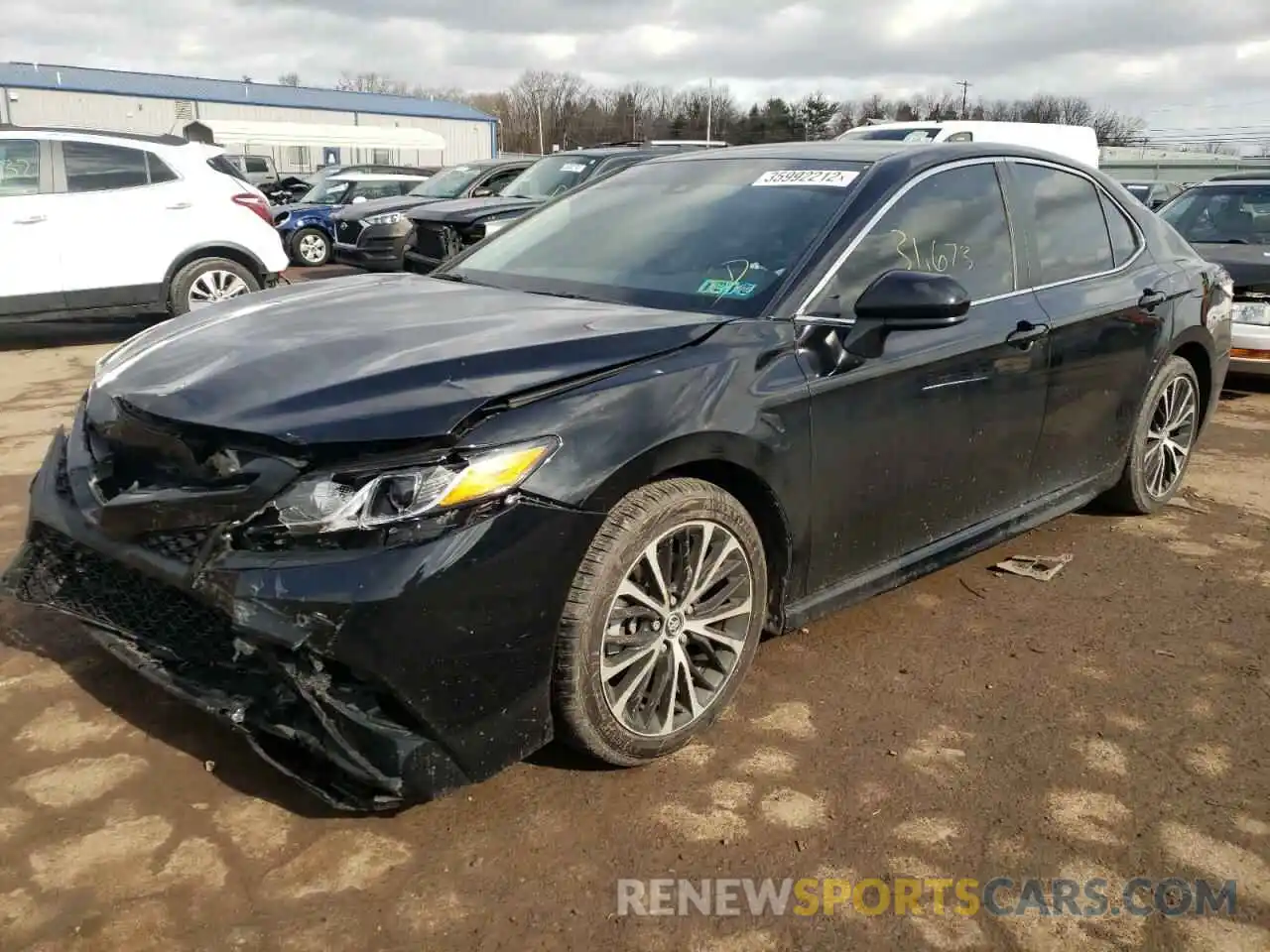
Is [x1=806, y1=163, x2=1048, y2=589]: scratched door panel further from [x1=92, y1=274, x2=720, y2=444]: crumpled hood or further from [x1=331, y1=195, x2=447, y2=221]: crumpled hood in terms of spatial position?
[x1=331, y1=195, x2=447, y2=221]: crumpled hood

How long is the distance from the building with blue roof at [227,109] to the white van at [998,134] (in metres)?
39.1

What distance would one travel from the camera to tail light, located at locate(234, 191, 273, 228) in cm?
876

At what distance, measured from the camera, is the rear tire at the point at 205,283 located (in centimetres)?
858

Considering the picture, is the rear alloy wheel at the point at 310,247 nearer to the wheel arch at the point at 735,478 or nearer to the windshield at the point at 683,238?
the windshield at the point at 683,238

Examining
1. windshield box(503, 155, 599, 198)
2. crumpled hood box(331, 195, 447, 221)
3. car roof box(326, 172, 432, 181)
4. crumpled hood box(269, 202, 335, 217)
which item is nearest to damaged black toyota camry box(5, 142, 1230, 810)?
windshield box(503, 155, 599, 198)

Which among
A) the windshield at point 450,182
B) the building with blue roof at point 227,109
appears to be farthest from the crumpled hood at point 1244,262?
the building with blue roof at point 227,109

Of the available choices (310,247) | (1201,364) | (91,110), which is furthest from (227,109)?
(1201,364)

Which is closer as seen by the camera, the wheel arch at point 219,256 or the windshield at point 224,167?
the wheel arch at point 219,256

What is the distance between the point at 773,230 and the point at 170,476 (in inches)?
75.3

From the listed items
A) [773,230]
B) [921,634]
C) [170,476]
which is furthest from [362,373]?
[921,634]

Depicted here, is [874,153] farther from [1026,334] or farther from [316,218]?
[316,218]

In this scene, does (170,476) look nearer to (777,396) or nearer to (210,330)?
(210,330)

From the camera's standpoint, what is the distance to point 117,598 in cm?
254

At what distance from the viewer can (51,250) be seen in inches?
321
